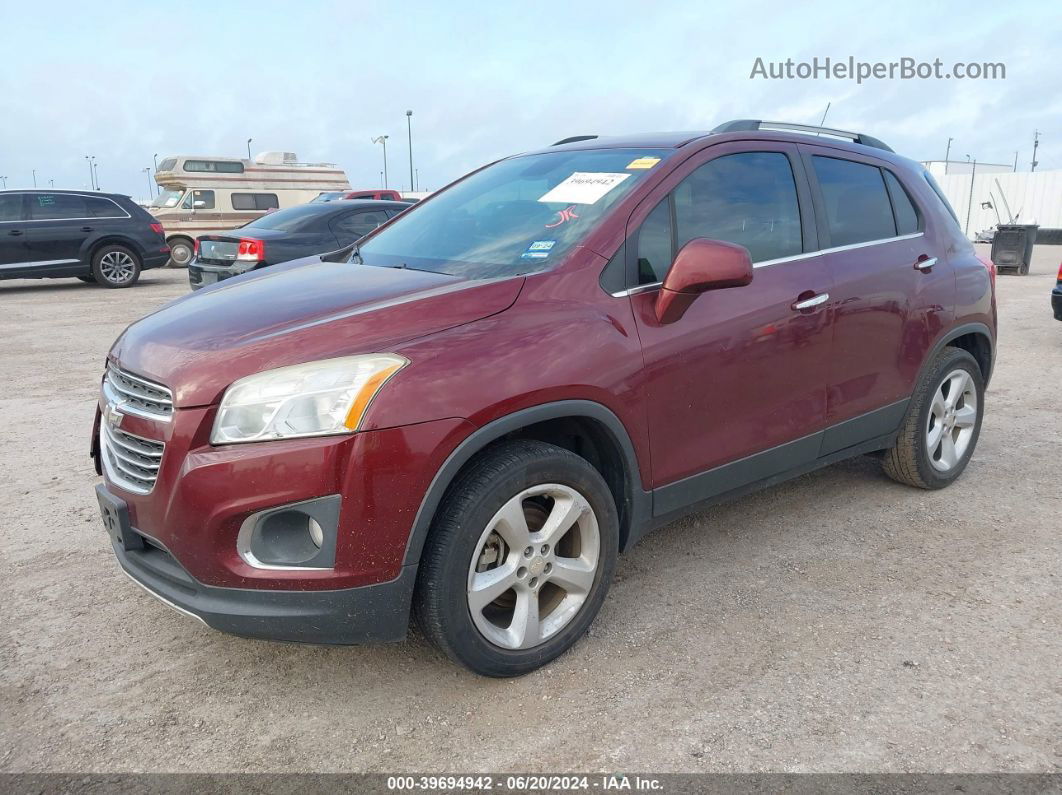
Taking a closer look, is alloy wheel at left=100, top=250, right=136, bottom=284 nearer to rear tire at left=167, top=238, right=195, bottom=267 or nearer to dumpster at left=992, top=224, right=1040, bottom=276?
rear tire at left=167, top=238, right=195, bottom=267

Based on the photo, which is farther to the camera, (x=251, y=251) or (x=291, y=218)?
(x=291, y=218)

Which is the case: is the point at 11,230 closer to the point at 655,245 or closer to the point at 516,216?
the point at 516,216

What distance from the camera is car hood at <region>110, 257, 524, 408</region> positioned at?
239 centimetres

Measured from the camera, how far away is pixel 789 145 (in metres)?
3.64

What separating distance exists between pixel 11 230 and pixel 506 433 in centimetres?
1416

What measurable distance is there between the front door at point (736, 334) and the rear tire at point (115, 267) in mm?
14024

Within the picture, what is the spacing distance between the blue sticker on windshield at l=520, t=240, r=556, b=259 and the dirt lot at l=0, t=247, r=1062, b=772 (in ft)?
4.38

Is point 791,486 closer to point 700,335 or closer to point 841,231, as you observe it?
point 841,231

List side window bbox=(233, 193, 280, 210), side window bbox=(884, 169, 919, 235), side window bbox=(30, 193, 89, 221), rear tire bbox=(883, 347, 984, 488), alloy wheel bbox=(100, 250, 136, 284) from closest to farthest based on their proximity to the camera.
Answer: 1. side window bbox=(884, 169, 919, 235)
2. rear tire bbox=(883, 347, 984, 488)
3. side window bbox=(30, 193, 89, 221)
4. alloy wheel bbox=(100, 250, 136, 284)
5. side window bbox=(233, 193, 280, 210)

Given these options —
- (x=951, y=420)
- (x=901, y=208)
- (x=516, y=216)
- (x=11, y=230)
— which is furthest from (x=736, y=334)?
(x=11, y=230)

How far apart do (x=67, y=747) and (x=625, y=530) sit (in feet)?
6.03

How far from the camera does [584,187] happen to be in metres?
3.23

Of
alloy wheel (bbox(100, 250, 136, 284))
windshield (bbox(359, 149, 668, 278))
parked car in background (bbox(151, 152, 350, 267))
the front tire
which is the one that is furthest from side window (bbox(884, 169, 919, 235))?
parked car in background (bbox(151, 152, 350, 267))

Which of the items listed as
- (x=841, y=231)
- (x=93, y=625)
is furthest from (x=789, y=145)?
(x=93, y=625)
